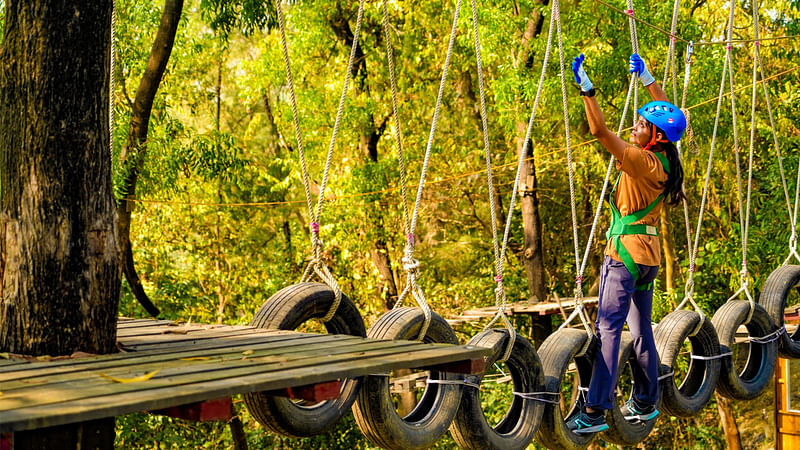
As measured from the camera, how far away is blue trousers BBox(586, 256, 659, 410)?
11.7ft

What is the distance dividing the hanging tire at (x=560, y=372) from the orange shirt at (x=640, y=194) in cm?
43

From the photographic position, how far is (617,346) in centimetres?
371

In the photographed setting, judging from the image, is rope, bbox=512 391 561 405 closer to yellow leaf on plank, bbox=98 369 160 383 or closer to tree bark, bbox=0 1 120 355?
tree bark, bbox=0 1 120 355

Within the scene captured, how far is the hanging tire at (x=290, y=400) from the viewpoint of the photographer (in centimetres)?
296

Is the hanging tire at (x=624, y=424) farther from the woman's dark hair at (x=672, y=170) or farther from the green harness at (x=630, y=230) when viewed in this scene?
the woman's dark hair at (x=672, y=170)

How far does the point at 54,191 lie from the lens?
8.43ft

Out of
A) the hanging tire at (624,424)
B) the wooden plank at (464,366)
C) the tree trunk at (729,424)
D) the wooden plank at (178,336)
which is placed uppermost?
the wooden plank at (178,336)

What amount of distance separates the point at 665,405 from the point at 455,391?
1504mm

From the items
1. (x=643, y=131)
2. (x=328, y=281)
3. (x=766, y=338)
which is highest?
(x=643, y=131)

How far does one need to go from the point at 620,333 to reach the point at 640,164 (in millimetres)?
781

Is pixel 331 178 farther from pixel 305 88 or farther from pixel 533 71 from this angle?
pixel 533 71

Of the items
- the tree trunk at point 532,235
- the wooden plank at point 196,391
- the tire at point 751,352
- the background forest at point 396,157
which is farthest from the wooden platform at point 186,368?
the tree trunk at point 532,235

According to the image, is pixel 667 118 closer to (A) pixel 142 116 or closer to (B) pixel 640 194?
(B) pixel 640 194

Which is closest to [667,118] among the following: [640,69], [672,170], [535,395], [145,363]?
[672,170]
